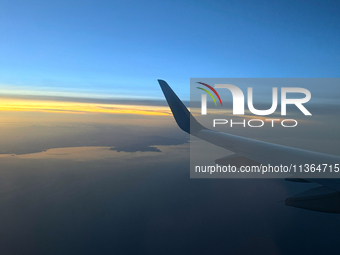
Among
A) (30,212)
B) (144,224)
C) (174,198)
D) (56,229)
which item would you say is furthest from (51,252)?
(174,198)

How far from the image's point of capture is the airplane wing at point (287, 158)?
10.8ft

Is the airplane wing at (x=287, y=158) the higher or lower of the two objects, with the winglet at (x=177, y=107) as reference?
lower

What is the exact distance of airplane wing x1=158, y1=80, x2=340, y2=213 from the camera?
10.8 ft

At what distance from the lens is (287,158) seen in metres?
4.74

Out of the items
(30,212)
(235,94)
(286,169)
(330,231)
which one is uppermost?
(235,94)

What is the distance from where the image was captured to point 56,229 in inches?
771

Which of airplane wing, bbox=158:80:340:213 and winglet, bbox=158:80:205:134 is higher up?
winglet, bbox=158:80:205:134

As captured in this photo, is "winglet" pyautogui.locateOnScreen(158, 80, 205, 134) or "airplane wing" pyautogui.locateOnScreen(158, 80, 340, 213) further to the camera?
"winglet" pyautogui.locateOnScreen(158, 80, 205, 134)

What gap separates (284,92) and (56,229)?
2758cm

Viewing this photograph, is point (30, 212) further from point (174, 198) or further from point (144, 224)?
point (174, 198)

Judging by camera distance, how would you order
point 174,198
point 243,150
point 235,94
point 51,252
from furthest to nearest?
point 174,198 → point 51,252 → point 235,94 → point 243,150

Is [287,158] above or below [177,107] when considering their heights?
below

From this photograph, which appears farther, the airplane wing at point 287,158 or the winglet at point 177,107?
the winglet at point 177,107

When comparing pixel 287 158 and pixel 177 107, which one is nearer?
pixel 287 158
